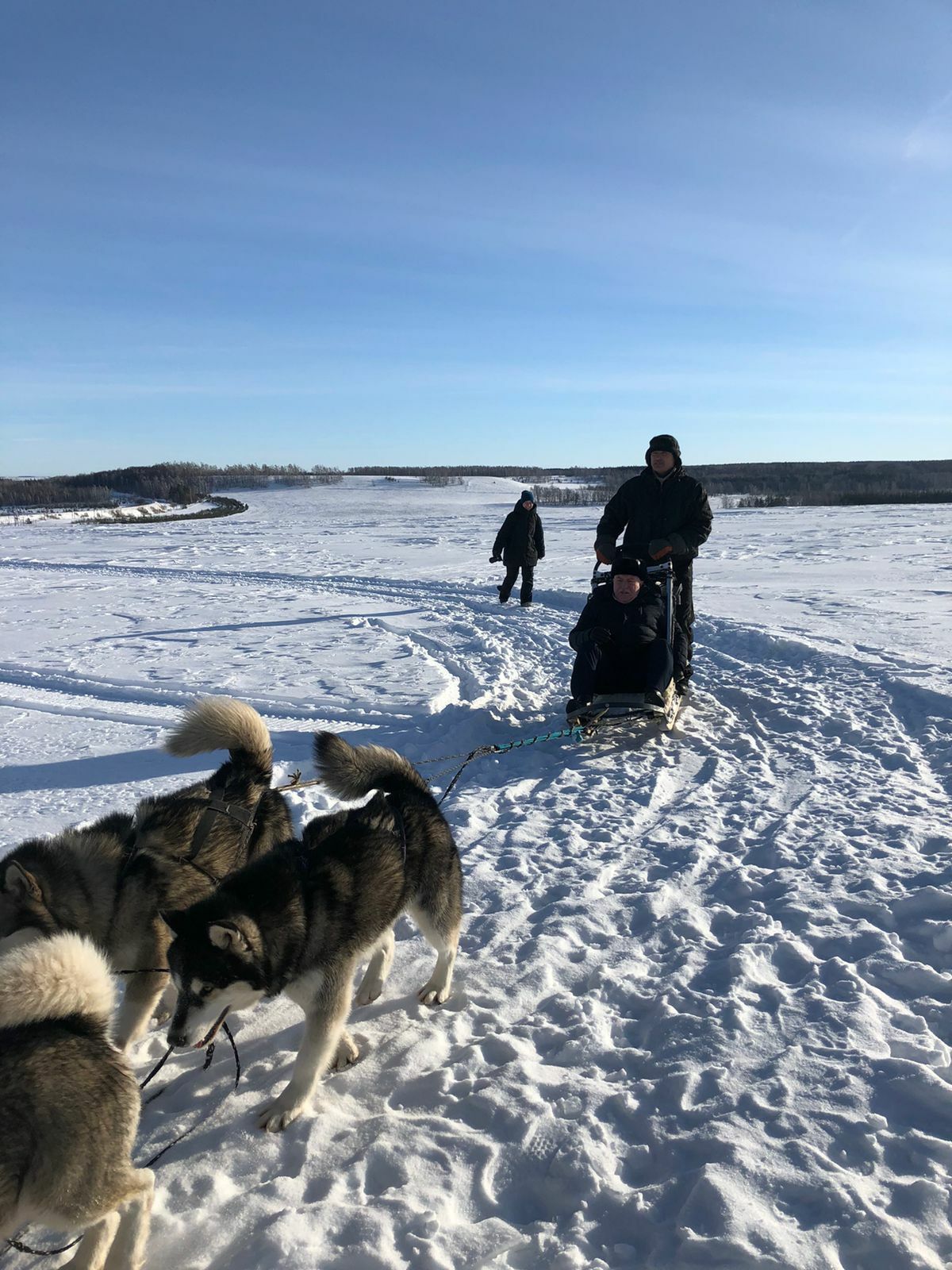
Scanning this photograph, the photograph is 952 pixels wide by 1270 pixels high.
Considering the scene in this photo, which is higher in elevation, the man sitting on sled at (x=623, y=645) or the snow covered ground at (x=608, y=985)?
the man sitting on sled at (x=623, y=645)

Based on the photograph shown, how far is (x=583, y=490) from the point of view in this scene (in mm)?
53219

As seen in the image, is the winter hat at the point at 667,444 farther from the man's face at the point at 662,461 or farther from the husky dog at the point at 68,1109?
the husky dog at the point at 68,1109

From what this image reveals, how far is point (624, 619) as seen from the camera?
20.7ft

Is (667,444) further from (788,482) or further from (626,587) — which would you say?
(788,482)

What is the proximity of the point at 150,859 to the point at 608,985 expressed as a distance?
1.76 metres

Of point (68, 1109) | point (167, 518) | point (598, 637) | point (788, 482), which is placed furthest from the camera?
point (788, 482)

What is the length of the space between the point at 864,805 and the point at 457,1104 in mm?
3231

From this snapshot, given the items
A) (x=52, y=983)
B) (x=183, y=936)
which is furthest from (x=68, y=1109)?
(x=183, y=936)

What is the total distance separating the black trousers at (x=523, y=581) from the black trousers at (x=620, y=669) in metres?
6.94

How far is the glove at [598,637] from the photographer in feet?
20.5

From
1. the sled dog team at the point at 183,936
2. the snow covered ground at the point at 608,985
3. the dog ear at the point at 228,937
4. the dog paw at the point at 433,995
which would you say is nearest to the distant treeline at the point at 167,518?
the snow covered ground at the point at 608,985

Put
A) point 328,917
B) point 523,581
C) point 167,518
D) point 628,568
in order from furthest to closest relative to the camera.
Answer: point 167,518 → point 523,581 → point 628,568 → point 328,917

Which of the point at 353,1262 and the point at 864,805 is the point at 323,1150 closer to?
the point at 353,1262

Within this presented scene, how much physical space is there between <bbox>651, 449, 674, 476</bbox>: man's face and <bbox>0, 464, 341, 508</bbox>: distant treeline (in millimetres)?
53590
